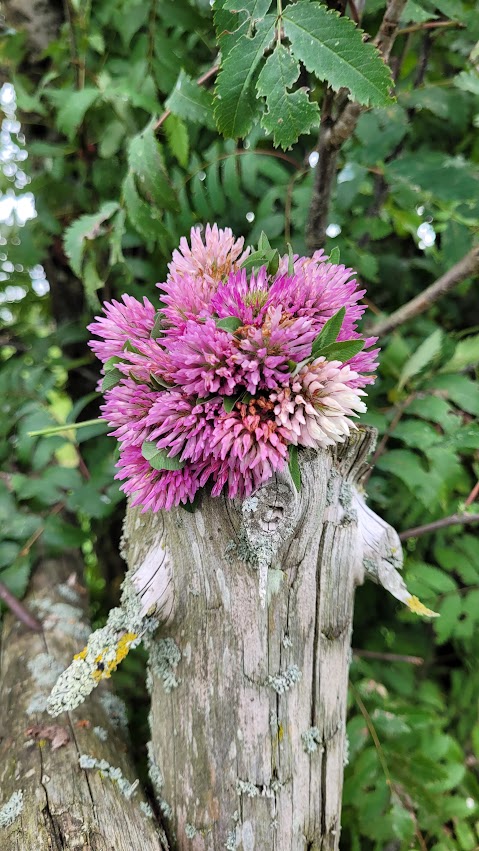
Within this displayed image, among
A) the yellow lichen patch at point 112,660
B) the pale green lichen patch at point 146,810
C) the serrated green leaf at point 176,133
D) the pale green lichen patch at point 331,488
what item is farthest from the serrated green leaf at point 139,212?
the pale green lichen patch at point 146,810

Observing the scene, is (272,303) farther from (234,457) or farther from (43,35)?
(43,35)

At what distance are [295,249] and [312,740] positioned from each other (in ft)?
3.64

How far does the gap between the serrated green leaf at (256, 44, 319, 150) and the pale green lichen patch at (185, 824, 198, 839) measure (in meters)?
1.16

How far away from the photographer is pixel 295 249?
1.42 m

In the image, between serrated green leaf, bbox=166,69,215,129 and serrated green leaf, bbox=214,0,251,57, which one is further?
serrated green leaf, bbox=166,69,215,129

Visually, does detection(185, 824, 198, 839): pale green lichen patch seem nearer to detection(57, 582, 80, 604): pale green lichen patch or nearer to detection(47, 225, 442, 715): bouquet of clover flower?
detection(47, 225, 442, 715): bouquet of clover flower

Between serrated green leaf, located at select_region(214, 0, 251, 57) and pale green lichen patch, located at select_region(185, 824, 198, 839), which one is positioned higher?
serrated green leaf, located at select_region(214, 0, 251, 57)

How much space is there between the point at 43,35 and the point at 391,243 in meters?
1.41

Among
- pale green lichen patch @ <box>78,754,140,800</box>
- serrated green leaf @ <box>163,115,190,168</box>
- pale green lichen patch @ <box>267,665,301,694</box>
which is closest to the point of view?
pale green lichen patch @ <box>267,665,301,694</box>

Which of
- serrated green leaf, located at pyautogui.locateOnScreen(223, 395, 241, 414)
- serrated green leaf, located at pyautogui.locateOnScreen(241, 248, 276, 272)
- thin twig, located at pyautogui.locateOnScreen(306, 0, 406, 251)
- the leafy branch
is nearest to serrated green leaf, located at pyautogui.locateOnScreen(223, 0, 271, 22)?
the leafy branch

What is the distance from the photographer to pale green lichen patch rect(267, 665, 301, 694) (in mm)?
911

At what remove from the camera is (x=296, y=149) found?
5.48 feet

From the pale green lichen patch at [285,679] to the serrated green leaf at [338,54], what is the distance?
89 cm

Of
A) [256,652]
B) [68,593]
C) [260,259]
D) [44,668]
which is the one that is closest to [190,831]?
[256,652]
